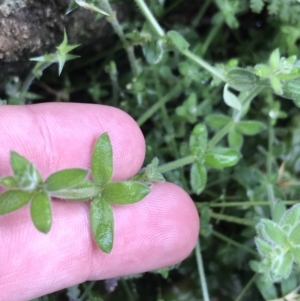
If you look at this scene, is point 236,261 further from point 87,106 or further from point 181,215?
point 87,106

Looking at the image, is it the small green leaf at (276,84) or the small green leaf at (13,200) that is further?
the small green leaf at (276,84)

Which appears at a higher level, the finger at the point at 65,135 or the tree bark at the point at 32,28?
the tree bark at the point at 32,28

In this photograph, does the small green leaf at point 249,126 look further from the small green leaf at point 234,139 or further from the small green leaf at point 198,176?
the small green leaf at point 198,176

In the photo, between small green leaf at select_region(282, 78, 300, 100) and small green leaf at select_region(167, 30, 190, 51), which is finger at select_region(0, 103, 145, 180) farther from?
small green leaf at select_region(282, 78, 300, 100)

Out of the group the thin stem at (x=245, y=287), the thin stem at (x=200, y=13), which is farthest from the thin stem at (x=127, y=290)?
the thin stem at (x=200, y=13)

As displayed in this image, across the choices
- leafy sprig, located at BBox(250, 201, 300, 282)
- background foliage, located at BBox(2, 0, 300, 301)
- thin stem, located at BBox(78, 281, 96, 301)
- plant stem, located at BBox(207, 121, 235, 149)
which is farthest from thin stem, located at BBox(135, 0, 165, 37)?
thin stem, located at BBox(78, 281, 96, 301)

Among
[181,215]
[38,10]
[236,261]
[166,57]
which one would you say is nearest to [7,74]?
[38,10]
